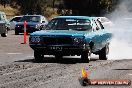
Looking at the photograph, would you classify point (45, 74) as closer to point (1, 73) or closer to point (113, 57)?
point (1, 73)

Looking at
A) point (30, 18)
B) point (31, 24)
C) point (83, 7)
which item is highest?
point (83, 7)

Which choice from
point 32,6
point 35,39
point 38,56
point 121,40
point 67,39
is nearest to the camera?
point 67,39

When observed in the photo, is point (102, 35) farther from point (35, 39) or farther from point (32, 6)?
point (32, 6)

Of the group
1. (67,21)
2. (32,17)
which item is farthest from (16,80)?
(32,17)

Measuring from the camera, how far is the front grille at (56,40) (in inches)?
670

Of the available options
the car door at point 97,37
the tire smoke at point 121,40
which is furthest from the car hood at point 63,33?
the tire smoke at point 121,40

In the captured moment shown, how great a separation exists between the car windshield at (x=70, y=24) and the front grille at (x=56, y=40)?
109 centimetres

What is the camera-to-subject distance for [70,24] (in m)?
18.2

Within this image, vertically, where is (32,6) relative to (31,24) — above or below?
above

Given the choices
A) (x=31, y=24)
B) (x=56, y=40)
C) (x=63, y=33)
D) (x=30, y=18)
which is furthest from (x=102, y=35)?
(x=30, y=18)

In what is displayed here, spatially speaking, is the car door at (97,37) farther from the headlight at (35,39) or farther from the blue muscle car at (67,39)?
the headlight at (35,39)

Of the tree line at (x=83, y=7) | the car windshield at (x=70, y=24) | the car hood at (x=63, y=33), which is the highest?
the tree line at (x=83, y=7)

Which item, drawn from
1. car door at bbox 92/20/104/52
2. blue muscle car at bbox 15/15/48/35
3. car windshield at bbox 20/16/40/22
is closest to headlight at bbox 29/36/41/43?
car door at bbox 92/20/104/52

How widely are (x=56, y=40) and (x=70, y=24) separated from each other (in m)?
1.34
